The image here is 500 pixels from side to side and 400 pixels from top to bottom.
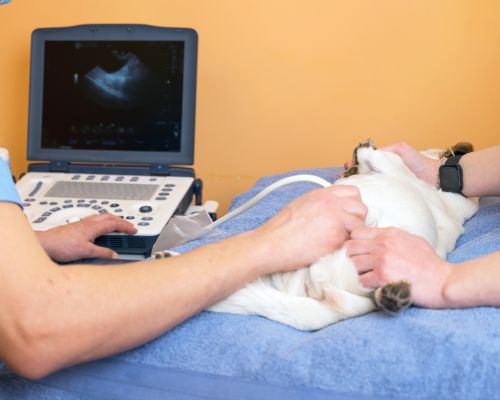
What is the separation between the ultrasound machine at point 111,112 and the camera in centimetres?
142

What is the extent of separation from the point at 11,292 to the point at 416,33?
1.27m

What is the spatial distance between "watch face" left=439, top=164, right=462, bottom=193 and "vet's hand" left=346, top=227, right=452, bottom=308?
0.43 metres

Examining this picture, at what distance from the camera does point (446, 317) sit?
0.68 metres

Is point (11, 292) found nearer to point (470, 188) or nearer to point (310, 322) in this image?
point (310, 322)

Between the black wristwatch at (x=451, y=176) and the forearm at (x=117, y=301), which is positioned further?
the black wristwatch at (x=451, y=176)

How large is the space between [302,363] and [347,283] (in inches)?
5.6

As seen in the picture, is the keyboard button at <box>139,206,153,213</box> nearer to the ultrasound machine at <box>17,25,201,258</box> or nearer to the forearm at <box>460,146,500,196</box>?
the ultrasound machine at <box>17,25,201,258</box>

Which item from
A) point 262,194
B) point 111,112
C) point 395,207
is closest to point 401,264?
point 395,207

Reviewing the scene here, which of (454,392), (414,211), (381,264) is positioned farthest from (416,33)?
(454,392)

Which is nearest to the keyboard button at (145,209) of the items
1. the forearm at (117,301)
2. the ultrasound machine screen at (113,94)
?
the ultrasound machine screen at (113,94)

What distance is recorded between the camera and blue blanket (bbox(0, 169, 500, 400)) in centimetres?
59

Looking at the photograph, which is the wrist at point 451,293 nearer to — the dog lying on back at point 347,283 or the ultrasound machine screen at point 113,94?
the dog lying on back at point 347,283

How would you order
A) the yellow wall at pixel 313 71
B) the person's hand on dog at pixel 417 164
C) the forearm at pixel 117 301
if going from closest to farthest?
the forearm at pixel 117 301
the person's hand on dog at pixel 417 164
the yellow wall at pixel 313 71

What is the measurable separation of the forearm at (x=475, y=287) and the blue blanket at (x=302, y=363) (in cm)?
1
